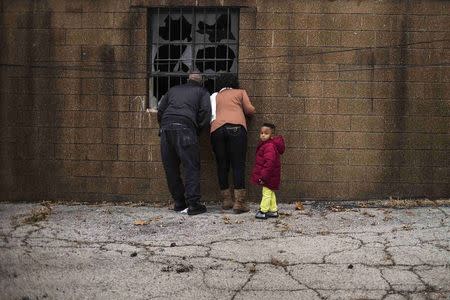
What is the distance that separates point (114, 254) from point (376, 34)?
4.36 meters

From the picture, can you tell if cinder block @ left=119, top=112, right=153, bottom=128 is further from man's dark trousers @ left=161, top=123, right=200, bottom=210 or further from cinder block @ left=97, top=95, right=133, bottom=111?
man's dark trousers @ left=161, top=123, right=200, bottom=210

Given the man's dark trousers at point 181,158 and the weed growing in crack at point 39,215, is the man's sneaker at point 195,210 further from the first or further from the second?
the weed growing in crack at point 39,215

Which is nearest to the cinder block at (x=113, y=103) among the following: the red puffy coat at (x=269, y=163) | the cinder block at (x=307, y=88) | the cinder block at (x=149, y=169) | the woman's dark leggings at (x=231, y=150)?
the cinder block at (x=149, y=169)

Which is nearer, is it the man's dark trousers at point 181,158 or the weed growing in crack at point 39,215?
the weed growing in crack at point 39,215

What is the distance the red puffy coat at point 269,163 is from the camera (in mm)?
6352

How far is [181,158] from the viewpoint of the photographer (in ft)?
21.9

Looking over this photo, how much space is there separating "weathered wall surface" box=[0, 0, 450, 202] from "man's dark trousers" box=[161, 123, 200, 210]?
1.86 feet

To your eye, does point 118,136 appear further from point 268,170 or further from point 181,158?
point 268,170

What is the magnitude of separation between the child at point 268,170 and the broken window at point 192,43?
132cm

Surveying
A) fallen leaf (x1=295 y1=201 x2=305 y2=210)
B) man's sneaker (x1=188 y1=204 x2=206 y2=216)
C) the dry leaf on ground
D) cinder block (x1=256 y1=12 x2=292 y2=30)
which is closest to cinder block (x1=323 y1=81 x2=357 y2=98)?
cinder block (x1=256 y1=12 x2=292 y2=30)

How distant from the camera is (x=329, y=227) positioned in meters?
6.01

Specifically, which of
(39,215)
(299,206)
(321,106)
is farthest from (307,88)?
(39,215)

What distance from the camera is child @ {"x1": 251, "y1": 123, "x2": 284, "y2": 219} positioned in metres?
6.36

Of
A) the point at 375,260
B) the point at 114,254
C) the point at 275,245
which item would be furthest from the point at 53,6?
the point at 375,260
